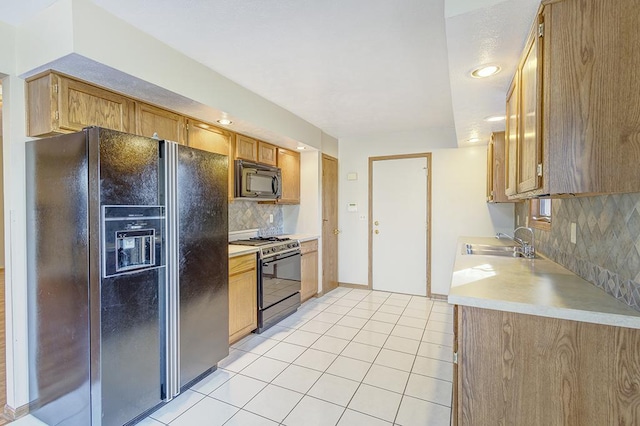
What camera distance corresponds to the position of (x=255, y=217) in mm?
4074

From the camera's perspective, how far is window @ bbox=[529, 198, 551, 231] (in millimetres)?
2646

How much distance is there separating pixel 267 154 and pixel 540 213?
9.68 feet

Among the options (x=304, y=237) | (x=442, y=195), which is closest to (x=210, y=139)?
(x=304, y=237)

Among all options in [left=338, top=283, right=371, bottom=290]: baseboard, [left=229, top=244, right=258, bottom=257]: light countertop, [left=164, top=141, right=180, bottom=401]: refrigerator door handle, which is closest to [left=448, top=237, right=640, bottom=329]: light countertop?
[left=164, top=141, right=180, bottom=401]: refrigerator door handle

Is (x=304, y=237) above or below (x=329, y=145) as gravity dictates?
below

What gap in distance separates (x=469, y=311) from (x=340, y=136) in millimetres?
3854

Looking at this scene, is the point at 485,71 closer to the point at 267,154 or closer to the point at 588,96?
the point at 588,96

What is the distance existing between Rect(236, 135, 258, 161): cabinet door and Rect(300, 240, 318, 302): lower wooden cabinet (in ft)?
4.12

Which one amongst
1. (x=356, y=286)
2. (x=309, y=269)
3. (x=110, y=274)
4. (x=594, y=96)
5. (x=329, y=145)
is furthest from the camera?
(x=356, y=286)

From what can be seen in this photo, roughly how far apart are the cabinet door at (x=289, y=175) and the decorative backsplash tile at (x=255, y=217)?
0.30 m

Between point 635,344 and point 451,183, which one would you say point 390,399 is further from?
point 451,183

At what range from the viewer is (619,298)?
132 centimetres

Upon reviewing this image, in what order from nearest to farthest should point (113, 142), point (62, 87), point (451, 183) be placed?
point (113, 142)
point (62, 87)
point (451, 183)

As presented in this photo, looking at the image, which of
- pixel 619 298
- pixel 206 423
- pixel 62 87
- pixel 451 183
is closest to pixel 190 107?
pixel 62 87
